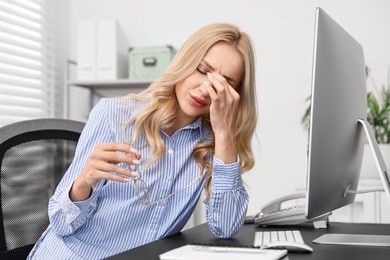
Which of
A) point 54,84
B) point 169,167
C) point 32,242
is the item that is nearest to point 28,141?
point 32,242

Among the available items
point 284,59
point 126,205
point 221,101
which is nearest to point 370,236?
point 221,101

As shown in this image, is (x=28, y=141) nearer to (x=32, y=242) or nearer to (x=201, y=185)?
(x=32, y=242)

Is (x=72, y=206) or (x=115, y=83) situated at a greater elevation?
(x=115, y=83)

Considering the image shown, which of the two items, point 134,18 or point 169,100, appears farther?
point 134,18

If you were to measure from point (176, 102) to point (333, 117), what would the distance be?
1.78ft

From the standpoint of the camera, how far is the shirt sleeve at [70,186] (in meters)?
1.23

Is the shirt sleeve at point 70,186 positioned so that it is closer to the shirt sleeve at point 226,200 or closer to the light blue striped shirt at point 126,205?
the light blue striped shirt at point 126,205

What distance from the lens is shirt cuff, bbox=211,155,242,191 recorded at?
1.36m

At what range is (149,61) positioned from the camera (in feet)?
10.6

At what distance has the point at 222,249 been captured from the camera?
34.4 inches

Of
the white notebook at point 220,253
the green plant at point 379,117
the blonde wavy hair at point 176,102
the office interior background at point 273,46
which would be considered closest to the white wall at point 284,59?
the office interior background at point 273,46

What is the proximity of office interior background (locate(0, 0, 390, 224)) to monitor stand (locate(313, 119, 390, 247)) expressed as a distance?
69.9 inches

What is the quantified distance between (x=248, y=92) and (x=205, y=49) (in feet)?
0.58

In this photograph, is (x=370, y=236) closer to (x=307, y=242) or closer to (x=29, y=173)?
(x=307, y=242)
